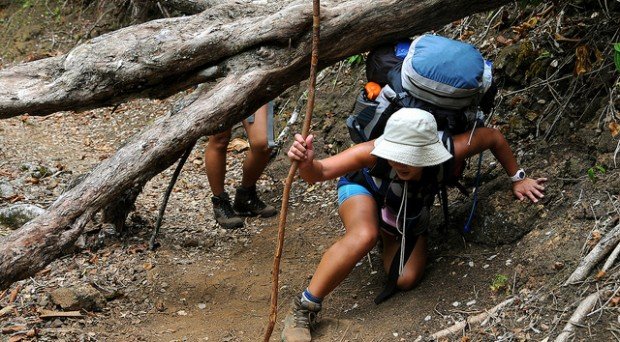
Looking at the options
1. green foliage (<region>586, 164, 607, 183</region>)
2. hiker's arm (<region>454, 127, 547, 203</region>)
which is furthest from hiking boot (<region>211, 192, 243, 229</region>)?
green foliage (<region>586, 164, 607, 183</region>)

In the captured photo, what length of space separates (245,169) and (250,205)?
0.31 metres

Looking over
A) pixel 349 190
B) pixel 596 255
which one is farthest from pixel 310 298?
pixel 596 255

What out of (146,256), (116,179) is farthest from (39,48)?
(116,179)

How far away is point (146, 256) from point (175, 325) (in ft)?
2.86

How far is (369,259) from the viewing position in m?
4.57

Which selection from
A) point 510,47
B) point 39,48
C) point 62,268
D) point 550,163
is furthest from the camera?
point 39,48

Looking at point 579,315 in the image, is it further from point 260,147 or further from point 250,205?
point 250,205

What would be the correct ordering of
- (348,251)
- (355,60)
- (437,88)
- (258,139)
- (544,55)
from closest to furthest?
(437,88), (348,251), (544,55), (258,139), (355,60)

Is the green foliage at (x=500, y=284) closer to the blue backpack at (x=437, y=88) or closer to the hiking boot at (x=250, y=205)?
the blue backpack at (x=437, y=88)

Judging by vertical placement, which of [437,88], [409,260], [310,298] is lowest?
[409,260]

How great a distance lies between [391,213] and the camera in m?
4.03

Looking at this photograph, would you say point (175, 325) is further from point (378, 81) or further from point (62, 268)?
point (378, 81)

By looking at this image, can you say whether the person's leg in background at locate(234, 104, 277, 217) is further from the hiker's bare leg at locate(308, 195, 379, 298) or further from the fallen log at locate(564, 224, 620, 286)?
the fallen log at locate(564, 224, 620, 286)

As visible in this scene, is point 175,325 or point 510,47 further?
point 510,47
